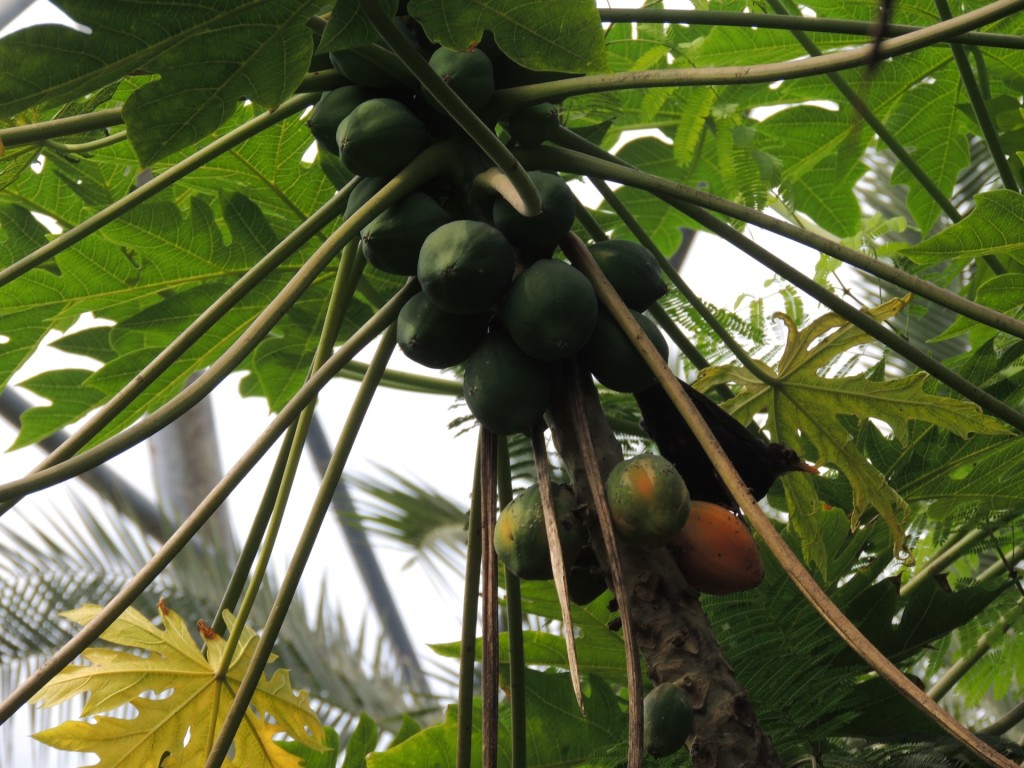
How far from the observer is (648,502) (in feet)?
3.77

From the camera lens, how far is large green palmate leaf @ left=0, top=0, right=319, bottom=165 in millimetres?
1145

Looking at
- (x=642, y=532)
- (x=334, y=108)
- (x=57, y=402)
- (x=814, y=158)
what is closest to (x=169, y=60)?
(x=334, y=108)

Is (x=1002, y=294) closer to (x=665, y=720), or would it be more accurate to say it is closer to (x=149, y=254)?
(x=665, y=720)

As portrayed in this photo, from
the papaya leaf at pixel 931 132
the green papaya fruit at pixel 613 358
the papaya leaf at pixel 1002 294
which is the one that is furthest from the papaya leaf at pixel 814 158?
the green papaya fruit at pixel 613 358

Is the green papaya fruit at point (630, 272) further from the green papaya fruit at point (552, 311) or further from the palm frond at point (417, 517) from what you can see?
the palm frond at point (417, 517)

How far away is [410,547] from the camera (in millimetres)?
6062

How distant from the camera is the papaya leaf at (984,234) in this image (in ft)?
5.39

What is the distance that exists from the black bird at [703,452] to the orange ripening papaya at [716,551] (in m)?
0.10

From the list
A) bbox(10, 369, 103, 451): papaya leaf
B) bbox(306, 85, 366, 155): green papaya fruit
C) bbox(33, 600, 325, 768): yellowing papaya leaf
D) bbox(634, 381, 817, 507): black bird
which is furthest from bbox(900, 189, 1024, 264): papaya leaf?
bbox(10, 369, 103, 451): papaya leaf

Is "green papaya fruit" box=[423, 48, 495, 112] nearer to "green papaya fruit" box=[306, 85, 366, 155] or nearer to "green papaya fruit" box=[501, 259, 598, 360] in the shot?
"green papaya fruit" box=[306, 85, 366, 155]

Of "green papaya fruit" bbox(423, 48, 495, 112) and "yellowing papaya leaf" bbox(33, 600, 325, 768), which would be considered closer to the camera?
"green papaya fruit" bbox(423, 48, 495, 112)

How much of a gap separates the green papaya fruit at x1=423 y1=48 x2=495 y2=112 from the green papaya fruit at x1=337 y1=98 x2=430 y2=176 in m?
0.05

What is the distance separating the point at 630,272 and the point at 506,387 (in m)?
0.23

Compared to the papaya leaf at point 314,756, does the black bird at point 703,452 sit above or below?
above
